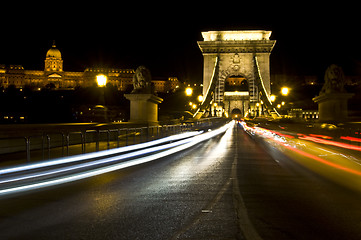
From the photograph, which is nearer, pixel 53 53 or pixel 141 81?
pixel 141 81

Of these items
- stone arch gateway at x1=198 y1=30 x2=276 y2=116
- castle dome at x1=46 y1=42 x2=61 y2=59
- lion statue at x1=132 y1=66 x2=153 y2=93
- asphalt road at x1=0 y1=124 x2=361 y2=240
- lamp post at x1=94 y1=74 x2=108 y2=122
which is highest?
castle dome at x1=46 y1=42 x2=61 y2=59

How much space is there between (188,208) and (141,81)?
58.0ft

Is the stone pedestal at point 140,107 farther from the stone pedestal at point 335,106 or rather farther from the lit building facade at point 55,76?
the lit building facade at point 55,76

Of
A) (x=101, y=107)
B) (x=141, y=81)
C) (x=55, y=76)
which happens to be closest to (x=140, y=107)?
(x=141, y=81)

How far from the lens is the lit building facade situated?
16300 cm

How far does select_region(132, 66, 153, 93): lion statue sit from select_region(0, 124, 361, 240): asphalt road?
13961mm

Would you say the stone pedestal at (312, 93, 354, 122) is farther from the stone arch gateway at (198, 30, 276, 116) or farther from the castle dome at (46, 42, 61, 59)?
the castle dome at (46, 42, 61, 59)

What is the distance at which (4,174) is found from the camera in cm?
848

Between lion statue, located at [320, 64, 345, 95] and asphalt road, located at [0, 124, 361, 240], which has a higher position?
lion statue, located at [320, 64, 345, 95]

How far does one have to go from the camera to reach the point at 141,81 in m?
23.0

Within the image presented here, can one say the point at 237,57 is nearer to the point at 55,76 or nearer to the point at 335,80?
the point at 335,80

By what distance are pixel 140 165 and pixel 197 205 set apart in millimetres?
5491

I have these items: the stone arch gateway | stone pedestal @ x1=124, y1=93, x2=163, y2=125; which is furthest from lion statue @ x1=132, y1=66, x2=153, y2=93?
the stone arch gateway

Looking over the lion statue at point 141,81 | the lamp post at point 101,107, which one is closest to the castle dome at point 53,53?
the lion statue at point 141,81
